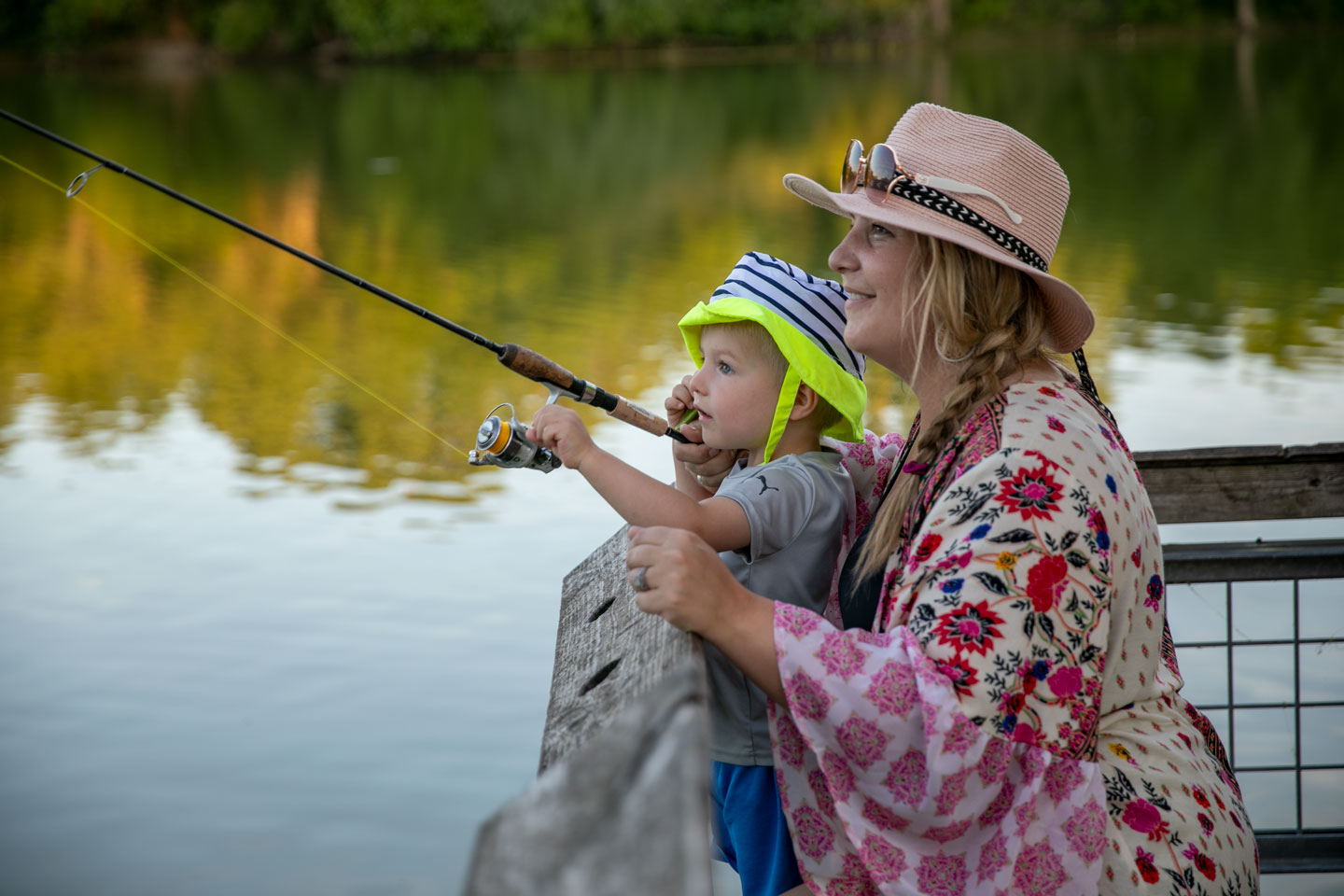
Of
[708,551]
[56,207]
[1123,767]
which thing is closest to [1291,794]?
[1123,767]

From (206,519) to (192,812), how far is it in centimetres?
226

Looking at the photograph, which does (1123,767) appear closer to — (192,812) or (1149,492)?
(1149,492)

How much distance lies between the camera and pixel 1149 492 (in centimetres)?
218

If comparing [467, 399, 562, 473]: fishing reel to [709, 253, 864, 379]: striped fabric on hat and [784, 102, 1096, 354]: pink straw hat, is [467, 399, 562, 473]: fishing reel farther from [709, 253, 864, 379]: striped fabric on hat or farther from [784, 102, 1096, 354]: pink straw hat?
[784, 102, 1096, 354]: pink straw hat

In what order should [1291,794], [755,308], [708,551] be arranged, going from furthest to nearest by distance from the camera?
[1291,794] < [755,308] < [708,551]

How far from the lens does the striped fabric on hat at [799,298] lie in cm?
185

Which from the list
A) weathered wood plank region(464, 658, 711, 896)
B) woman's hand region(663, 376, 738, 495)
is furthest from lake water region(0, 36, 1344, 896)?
weathered wood plank region(464, 658, 711, 896)

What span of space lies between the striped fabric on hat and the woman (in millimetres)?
169

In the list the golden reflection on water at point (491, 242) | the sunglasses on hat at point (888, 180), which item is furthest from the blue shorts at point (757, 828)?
the golden reflection on water at point (491, 242)

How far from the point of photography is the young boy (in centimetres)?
167

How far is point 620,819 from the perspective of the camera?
2.49ft

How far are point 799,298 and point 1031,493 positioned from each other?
533mm

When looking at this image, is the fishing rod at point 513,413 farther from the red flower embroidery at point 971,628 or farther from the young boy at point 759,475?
the red flower embroidery at point 971,628

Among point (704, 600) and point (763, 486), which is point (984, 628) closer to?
point (704, 600)
